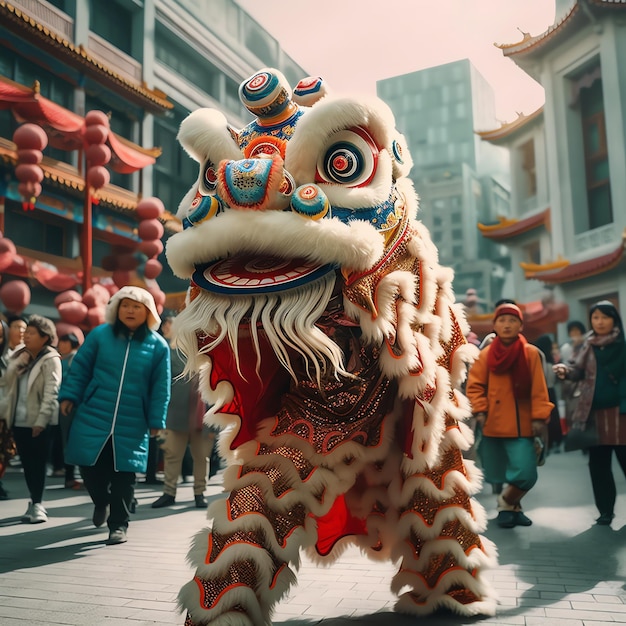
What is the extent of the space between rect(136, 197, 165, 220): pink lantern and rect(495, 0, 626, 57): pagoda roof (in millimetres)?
12799

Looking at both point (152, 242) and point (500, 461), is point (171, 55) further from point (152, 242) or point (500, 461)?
point (500, 461)

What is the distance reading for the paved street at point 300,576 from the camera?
2.54 m

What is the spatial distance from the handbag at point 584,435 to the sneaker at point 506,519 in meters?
0.67

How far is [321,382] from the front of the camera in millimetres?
2191

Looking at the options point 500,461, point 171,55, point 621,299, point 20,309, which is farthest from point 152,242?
point 621,299

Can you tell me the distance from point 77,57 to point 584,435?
11.9 meters

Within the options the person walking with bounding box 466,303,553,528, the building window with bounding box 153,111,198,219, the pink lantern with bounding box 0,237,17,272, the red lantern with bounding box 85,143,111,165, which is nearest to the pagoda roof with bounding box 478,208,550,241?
the building window with bounding box 153,111,198,219

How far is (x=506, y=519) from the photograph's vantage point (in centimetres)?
491

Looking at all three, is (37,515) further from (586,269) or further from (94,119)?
(586,269)

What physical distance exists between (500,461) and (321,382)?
3505 millimetres

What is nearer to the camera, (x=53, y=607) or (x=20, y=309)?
(x=53, y=607)

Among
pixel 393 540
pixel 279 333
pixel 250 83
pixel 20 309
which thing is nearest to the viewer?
pixel 279 333

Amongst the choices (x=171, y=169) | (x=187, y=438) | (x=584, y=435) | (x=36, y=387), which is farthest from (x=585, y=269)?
(x=36, y=387)

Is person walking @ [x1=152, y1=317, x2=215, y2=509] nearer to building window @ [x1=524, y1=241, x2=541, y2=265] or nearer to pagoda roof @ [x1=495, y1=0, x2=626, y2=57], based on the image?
pagoda roof @ [x1=495, y1=0, x2=626, y2=57]
